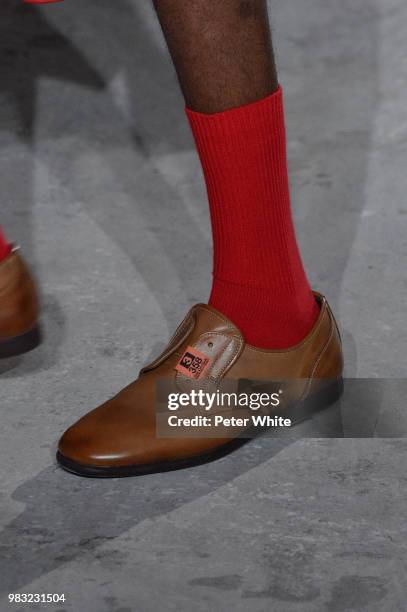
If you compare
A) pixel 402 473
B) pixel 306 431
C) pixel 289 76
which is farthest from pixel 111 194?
pixel 402 473

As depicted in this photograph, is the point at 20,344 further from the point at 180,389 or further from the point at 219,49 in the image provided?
the point at 219,49

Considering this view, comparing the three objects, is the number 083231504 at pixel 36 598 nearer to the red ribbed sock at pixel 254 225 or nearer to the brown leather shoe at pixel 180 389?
the brown leather shoe at pixel 180 389

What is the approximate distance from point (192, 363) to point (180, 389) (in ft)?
0.11

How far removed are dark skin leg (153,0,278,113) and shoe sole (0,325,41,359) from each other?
436mm

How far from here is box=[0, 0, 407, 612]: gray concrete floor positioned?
102 centimetres

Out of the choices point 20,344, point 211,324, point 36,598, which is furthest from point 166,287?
point 36,598

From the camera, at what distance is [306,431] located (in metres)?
1.25

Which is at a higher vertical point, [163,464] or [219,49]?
[219,49]

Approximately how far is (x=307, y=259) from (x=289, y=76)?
902 millimetres

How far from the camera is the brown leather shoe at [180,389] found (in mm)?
1156

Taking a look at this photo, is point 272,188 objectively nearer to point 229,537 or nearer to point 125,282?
point 229,537

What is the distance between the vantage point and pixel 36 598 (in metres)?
0.98

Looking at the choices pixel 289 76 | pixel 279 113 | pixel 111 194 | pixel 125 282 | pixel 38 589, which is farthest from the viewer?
pixel 289 76

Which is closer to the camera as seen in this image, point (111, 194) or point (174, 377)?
point (174, 377)
